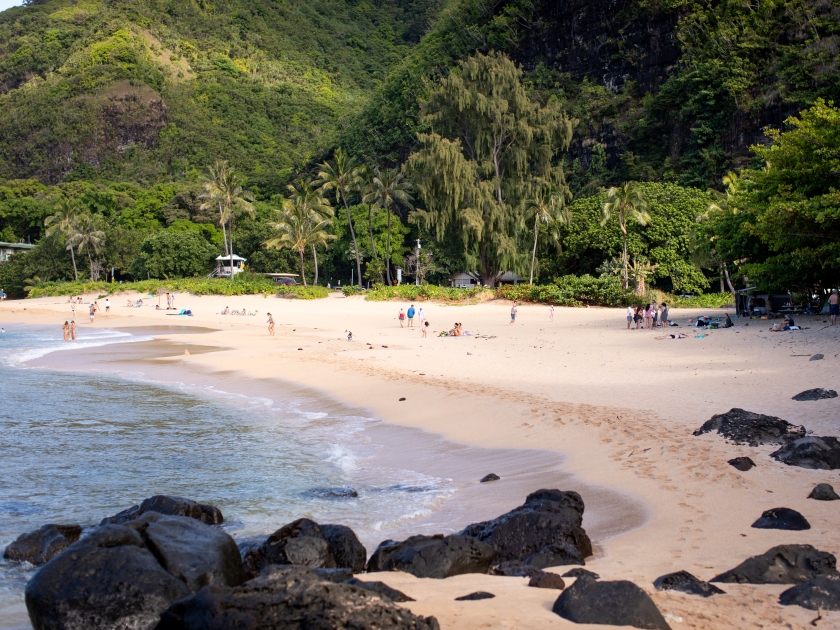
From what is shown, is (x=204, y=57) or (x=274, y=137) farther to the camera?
(x=204, y=57)

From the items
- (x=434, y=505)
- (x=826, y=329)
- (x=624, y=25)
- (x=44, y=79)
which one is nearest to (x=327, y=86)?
(x=44, y=79)

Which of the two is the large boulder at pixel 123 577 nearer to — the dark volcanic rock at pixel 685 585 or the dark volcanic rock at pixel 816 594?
the dark volcanic rock at pixel 685 585

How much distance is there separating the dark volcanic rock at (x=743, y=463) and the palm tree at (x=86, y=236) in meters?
69.0

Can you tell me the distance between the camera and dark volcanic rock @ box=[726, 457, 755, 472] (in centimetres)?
739

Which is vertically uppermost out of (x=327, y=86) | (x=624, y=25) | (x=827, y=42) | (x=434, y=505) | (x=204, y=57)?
(x=204, y=57)

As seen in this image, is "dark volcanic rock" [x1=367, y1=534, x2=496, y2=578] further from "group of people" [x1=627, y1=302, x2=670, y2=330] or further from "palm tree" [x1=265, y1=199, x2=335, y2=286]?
"palm tree" [x1=265, y1=199, x2=335, y2=286]

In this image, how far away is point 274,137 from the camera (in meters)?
124

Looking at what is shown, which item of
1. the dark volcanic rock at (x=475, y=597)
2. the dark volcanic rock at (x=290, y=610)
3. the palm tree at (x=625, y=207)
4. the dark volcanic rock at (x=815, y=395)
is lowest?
the dark volcanic rock at (x=815, y=395)

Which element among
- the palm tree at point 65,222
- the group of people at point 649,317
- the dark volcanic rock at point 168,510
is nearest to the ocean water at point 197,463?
the dark volcanic rock at point 168,510

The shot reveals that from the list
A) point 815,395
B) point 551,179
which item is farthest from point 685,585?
point 551,179

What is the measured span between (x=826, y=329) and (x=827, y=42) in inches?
1448

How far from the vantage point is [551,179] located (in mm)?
50562

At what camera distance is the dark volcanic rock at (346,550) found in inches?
217

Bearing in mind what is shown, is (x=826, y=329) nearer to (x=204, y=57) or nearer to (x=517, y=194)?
(x=517, y=194)
